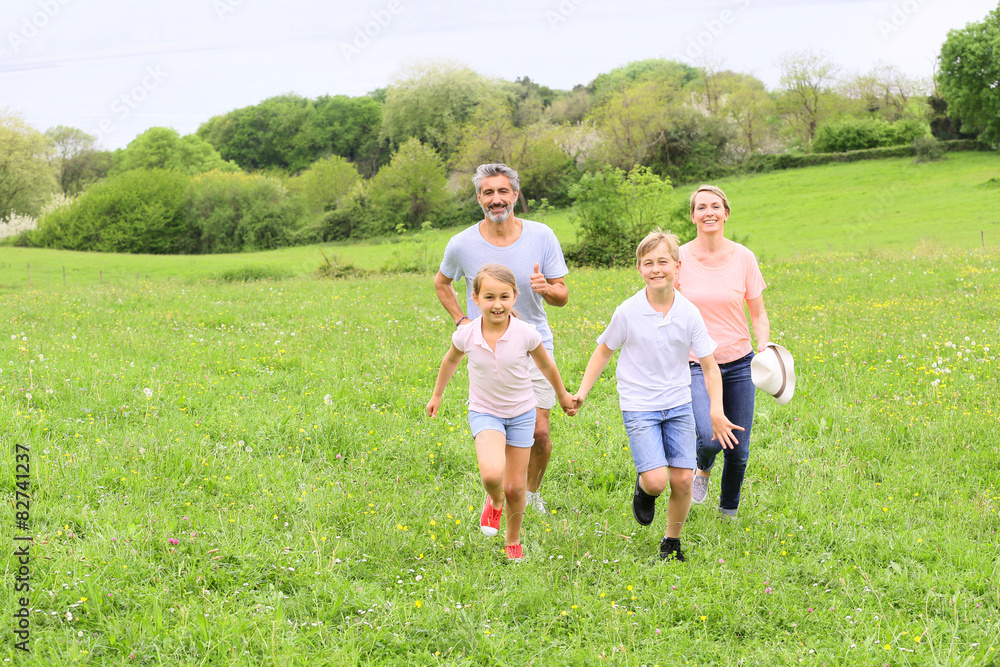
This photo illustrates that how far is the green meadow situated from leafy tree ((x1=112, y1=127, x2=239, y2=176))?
85892 mm

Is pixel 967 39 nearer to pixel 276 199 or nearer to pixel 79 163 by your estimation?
pixel 276 199

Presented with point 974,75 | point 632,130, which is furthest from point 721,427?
point 974,75

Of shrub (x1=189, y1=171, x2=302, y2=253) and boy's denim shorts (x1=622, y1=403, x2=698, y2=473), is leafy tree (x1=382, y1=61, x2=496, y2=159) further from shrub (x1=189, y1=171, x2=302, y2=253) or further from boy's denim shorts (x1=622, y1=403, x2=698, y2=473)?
boy's denim shorts (x1=622, y1=403, x2=698, y2=473)

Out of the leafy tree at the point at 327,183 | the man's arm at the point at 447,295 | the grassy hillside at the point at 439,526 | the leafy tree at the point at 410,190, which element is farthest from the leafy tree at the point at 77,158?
the man's arm at the point at 447,295

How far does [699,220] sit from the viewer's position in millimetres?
5406

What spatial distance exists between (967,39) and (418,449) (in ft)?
214

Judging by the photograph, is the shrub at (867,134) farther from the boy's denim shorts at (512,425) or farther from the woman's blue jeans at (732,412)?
the boy's denim shorts at (512,425)

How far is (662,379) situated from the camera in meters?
4.85

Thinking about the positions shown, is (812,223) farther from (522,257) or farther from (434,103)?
(434,103)

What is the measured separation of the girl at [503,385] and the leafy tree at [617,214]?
85.5 feet

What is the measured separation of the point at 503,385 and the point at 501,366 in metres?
0.14

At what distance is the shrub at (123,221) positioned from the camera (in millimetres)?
63938

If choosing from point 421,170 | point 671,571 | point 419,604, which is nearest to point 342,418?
point 419,604

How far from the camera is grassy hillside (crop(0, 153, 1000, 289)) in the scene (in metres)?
33.5
